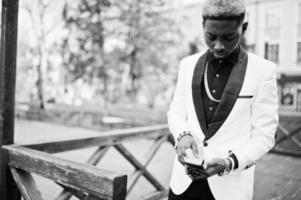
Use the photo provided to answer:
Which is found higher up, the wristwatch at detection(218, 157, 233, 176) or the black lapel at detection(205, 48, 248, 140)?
the black lapel at detection(205, 48, 248, 140)

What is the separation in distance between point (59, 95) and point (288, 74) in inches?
472

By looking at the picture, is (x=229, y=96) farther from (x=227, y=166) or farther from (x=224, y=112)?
(x=227, y=166)

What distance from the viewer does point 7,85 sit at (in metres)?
2.46

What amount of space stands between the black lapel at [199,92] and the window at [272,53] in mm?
5515

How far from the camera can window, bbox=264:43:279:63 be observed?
652 cm

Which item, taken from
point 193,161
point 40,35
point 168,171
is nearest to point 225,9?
point 193,161

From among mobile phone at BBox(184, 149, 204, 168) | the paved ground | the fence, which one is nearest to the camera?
mobile phone at BBox(184, 149, 204, 168)

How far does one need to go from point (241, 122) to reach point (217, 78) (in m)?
0.22

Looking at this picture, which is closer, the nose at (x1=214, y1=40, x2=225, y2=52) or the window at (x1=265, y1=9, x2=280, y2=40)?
the nose at (x1=214, y1=40, x2=225, y2=52)

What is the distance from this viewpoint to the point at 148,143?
8.55m

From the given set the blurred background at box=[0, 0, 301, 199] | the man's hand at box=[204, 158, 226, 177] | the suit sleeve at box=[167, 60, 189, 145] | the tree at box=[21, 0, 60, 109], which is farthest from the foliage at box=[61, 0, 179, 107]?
the man's hand at box=[204, 158, 226, 177]

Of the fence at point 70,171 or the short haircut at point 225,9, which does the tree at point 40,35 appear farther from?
the short haircut at point 225,9

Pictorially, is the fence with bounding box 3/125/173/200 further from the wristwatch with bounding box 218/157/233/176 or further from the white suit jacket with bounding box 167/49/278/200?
the wristwatch with bounding box 218/157/233/176

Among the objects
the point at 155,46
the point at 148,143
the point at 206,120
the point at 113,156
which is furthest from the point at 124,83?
the point at 206,120
